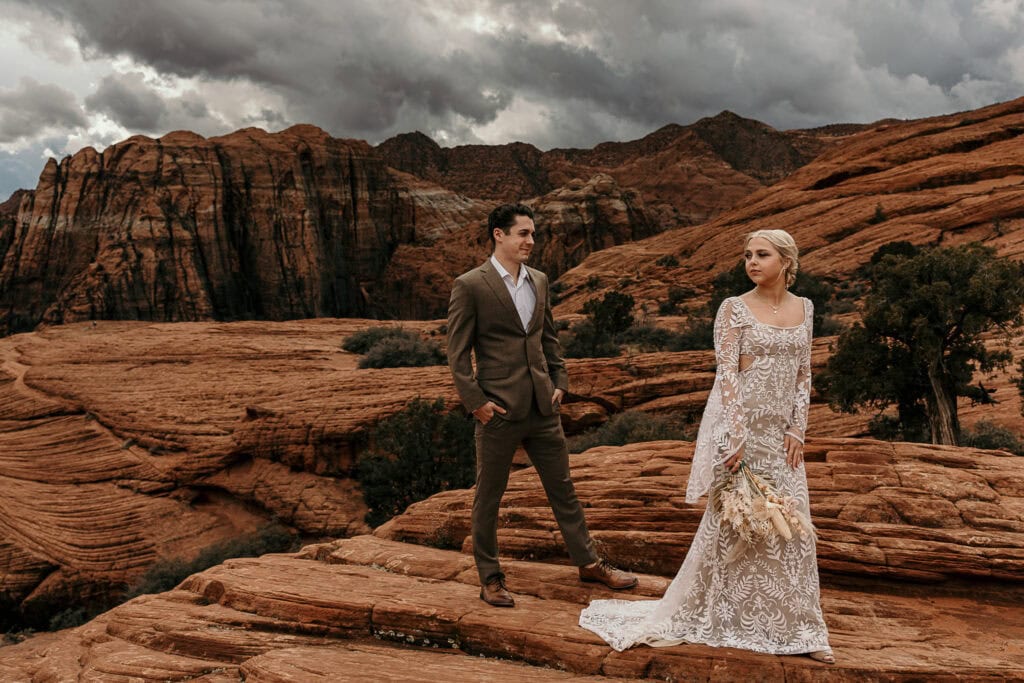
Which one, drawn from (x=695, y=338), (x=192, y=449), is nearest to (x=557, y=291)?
(x=695, y=338)

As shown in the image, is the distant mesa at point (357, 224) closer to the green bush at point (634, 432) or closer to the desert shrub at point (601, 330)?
the desert shrub at point (601, 330)

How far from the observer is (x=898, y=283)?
47.2 feet

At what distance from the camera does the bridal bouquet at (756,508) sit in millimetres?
3605

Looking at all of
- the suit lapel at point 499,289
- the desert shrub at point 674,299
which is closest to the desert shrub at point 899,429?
the suit lapel at point 499,289

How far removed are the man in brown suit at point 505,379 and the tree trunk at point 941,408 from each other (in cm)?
1157

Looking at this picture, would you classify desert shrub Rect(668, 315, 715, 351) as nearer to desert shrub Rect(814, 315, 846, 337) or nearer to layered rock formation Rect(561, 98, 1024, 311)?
desert shrub Rect(814, 315, 846, 337)

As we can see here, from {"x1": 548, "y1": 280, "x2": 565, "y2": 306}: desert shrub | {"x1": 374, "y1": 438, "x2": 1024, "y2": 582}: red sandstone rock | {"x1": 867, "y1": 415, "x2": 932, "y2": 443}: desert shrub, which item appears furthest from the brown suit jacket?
{"x1": 548, "y1": 280, "x2": 565, "y2": 306}: desert shrub

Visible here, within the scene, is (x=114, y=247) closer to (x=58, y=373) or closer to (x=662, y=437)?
(x=58, y=373)

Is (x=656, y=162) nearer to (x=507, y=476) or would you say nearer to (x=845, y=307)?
(x=845, y=307)

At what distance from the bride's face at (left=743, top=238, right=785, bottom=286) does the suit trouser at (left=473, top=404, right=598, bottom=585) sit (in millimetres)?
1578

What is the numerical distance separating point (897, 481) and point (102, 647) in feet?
21.1

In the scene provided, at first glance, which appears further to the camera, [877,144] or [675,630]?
[877,144]

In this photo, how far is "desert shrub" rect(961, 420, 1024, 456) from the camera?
11.1 meters

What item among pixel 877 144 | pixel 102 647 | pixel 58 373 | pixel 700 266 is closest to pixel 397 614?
pixel 102 647
